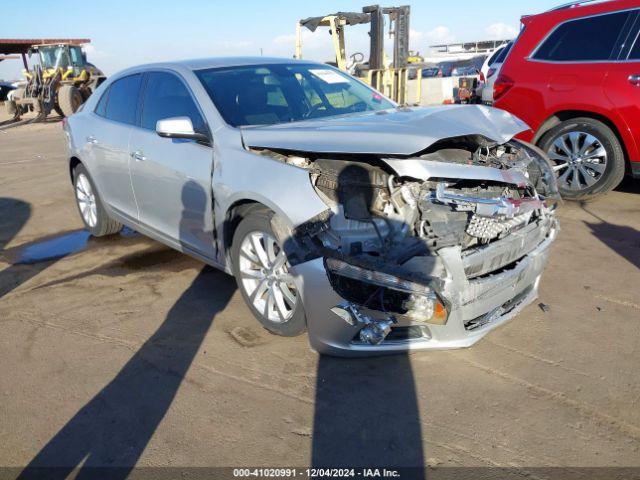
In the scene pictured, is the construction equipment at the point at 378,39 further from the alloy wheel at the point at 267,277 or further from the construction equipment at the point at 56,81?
the alloy wheel at the point at 267,277

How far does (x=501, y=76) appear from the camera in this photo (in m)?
6.22

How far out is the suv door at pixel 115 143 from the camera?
4484mm

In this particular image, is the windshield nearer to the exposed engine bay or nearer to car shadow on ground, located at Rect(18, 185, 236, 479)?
the exposed engine bay

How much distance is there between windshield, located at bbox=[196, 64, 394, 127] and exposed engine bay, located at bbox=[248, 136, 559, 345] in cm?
56

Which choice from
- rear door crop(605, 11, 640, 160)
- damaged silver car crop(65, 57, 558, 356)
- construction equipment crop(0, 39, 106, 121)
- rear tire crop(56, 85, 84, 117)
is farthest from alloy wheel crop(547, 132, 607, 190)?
construction equipment crop(0, 39, 106, 121)

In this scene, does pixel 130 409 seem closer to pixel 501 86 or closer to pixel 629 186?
pixel 501 86

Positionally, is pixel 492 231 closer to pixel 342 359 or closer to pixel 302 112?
pixel 342 359

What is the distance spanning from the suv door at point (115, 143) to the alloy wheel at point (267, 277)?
1605 mm

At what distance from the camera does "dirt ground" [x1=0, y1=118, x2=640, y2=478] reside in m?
2.38

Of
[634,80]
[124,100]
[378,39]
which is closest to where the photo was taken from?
[124,100]

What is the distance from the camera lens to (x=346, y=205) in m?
2.99

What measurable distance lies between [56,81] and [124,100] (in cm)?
1912

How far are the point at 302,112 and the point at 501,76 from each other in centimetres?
337

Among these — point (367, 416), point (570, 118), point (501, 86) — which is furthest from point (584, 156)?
point (367, 416)
